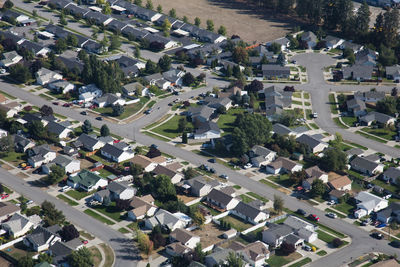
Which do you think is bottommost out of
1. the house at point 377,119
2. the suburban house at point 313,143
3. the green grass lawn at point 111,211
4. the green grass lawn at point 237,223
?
the green grass lawn at point 111,211

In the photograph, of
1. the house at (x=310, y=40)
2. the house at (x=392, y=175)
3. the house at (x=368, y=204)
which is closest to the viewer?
the house at (x=368, y=204)

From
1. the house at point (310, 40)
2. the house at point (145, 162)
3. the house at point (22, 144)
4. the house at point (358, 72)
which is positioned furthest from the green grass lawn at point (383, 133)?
the house at point (22, 144)

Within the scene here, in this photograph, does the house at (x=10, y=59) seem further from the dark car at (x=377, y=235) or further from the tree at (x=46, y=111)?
the dark car at (x=377, y=235)

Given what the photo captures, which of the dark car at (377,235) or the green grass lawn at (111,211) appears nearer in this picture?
the dark car at (377,235)

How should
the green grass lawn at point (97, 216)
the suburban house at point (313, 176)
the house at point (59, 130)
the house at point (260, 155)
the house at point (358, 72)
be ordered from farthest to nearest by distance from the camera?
the house at point (358, 72)
the house at point (59, 130)
the house at point (260, 155)
the suburban house at point (313, 176)
the green grass lawn at point (97, 216)

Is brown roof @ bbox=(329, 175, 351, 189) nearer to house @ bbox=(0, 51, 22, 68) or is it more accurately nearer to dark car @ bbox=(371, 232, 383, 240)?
dark car @ bbox=(371, 232, 383, 240)

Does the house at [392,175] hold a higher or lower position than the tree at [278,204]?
higher
